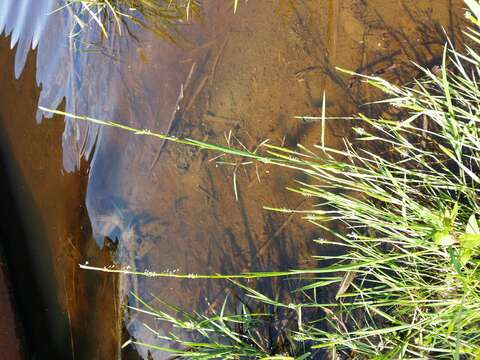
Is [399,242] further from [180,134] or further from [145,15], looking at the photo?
[145,15]

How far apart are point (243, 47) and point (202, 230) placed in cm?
82

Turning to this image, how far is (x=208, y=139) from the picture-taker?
7.38 ft

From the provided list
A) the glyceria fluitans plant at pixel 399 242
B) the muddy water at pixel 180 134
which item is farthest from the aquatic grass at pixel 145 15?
the glyceria fluitans plant at pixel 399 242

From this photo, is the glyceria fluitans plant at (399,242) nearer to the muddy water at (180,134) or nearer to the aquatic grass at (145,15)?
the muddy water at (180,134)

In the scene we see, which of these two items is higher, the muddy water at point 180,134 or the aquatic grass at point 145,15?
the aquatic grass at point 145,15

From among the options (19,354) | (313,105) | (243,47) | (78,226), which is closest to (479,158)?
(313,105)

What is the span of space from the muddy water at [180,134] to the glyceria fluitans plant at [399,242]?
13cm

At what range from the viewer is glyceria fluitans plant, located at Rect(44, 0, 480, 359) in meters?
1.65

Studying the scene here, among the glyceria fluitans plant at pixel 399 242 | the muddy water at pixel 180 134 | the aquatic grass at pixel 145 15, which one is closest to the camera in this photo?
the glyceria fluitans plant at pixel 399 242

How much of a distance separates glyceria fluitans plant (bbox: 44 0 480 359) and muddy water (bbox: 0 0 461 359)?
13 centimetres

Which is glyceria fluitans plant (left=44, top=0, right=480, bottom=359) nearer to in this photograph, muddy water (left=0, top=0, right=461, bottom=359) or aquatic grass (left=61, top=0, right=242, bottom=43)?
muddy water (left=0, top=0, right=461, bottom=359)

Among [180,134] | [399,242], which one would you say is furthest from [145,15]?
[399,242]

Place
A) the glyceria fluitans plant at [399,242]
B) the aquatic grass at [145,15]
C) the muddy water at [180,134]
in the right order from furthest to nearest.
Answer: the aquatic grass at [145,15]
the muddy water at [180,134]
the glyceria fluitans plant at [399,242]

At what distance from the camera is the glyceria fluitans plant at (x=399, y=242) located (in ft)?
5.42
